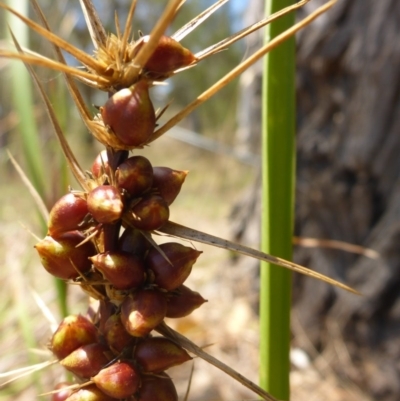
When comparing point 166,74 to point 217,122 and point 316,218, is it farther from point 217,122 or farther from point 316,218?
point 217,122

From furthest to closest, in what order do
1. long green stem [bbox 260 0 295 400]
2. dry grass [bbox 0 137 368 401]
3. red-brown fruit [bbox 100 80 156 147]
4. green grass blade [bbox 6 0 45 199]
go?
dry grass [bbox 0 137 368 401] → green grass blade [bbox 6 0 45 199] → long green stem [bbox 260 0 295 400] → red-brown fruit [bbox 100 80 156 147]

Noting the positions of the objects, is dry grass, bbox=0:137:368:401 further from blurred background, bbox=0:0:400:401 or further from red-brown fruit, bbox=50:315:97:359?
red-brown fruit, bbox=50:315:97:359

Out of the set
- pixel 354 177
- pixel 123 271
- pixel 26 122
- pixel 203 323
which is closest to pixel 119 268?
pixel 123 271

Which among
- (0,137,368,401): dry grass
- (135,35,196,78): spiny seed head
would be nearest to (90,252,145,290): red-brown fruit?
(135,35,196,78): spiny seed head

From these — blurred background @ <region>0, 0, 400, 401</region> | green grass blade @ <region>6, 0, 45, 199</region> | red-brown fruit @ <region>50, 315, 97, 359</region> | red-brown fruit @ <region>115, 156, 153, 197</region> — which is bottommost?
red-brown fruit @ <region>50, 315, 97, 359</region>

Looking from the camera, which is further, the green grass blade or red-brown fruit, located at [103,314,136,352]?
the green grass blade

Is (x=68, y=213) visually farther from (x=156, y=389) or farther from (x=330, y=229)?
(x=330, y=229)

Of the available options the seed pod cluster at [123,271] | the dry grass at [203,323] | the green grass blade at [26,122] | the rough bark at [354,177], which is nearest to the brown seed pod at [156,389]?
the seed pod cluster at [123,271]
